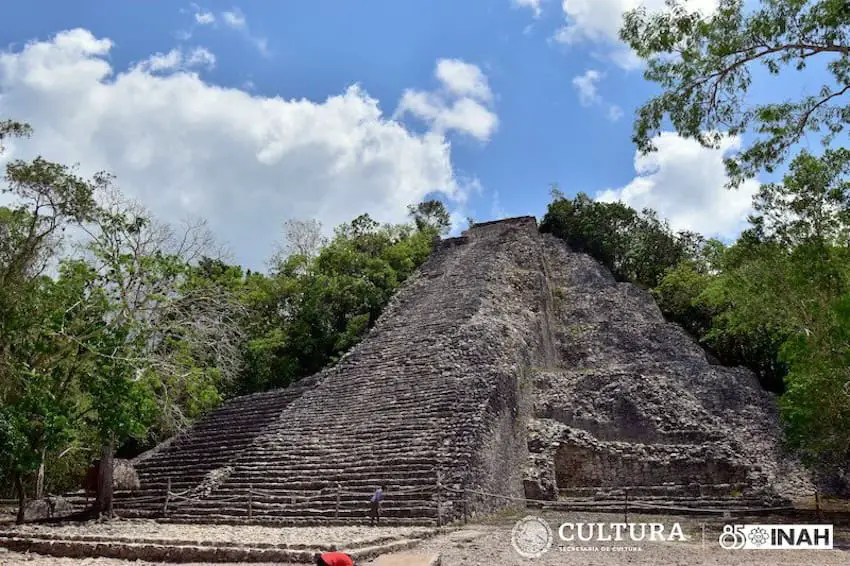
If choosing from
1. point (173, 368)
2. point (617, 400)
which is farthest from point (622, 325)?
point (173, 368)

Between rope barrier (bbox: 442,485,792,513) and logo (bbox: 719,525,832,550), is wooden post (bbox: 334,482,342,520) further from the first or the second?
logo (bbox: 719,525,832,550)

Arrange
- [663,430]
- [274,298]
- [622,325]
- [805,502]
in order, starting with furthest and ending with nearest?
[274,298] → [622,325] → [663,430] → [805,502]

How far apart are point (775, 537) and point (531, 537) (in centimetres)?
340

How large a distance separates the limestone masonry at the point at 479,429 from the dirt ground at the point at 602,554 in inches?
79.2

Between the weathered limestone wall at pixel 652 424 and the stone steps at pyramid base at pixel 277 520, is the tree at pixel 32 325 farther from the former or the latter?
the weathered limestone wall at pixel 652 424

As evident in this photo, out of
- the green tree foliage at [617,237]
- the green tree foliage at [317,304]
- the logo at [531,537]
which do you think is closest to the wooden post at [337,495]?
the logo at [531,537]

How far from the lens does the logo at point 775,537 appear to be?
9.29 m

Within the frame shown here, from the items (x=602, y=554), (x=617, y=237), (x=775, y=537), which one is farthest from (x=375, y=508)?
(x=617, y=237)

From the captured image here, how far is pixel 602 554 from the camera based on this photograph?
8672 millimetres

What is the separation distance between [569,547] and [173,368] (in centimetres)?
807

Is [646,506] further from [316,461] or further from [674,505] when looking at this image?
[316,461]

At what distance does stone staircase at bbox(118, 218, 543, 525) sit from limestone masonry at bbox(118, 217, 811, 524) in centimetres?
5

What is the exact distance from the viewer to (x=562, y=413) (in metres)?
17.0

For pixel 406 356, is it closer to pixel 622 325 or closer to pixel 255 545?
pixel 622 325
